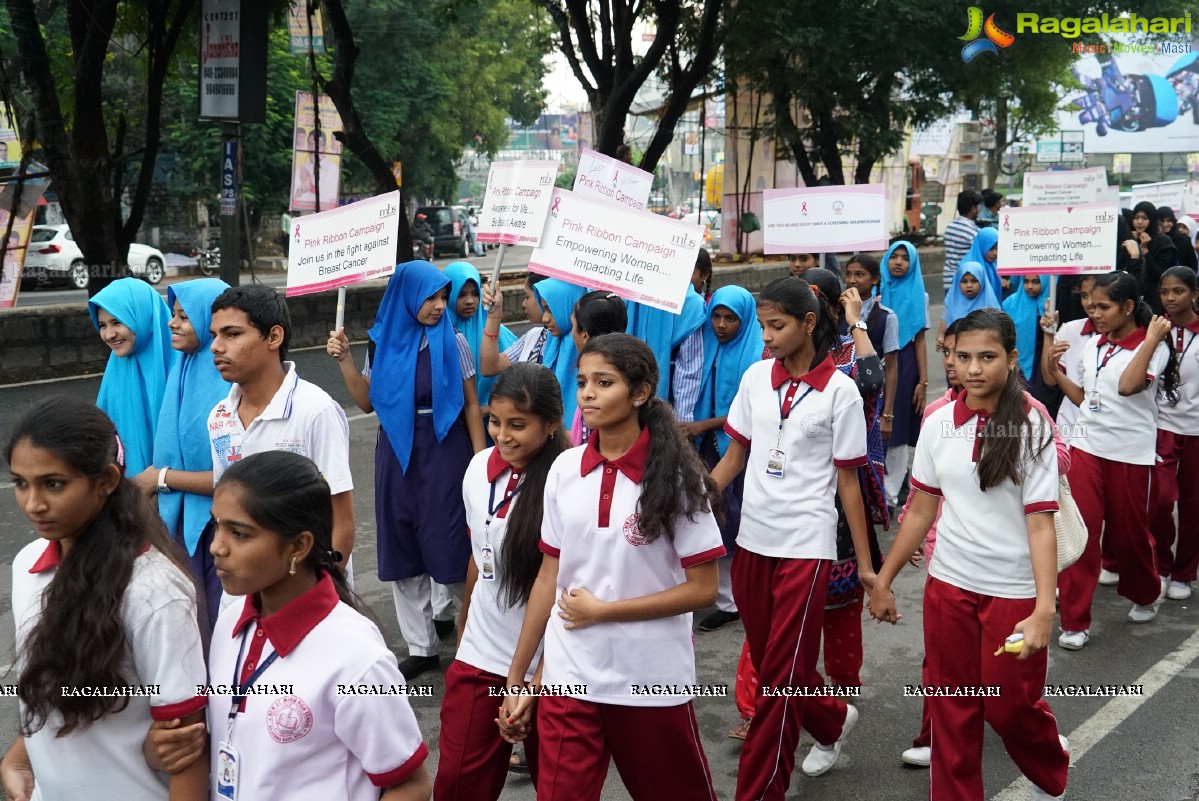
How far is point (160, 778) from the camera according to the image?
90.6 inches

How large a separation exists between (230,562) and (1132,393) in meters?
4.46

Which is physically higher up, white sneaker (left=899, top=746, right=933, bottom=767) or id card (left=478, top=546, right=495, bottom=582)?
id card (left=478, top=546, right=495, bottom=582)

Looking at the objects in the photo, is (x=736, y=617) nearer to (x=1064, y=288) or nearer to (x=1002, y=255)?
(x=1002, y=255)

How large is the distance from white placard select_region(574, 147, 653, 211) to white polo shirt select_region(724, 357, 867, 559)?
121 inches

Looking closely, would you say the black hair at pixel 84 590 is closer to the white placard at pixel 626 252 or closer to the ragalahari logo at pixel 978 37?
the white placard at pixel 626 252

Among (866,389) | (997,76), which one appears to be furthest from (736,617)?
(997,76)

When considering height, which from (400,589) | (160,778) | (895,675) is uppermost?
(160,778)

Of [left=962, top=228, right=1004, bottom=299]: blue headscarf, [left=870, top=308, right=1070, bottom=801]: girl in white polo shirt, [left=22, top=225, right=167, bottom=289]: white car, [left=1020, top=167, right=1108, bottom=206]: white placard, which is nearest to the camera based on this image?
[left=870, top=308, right=1070, bottom=801]: girl in white polo shirt

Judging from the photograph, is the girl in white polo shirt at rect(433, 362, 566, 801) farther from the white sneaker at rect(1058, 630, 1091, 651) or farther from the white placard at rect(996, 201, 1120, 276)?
the white placard at rect(996, 201, 1120, 276)

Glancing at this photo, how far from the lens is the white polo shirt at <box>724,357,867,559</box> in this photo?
3.87 metres

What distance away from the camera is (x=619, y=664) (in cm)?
301

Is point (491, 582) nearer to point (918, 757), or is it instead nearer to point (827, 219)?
point (918, 757)

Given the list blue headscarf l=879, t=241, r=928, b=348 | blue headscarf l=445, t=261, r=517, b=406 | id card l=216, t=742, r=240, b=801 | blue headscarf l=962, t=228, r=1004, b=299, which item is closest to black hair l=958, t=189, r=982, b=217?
blue headscarf l=962, t=228, r=1004, b=299

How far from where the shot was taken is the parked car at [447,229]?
37406 mm
